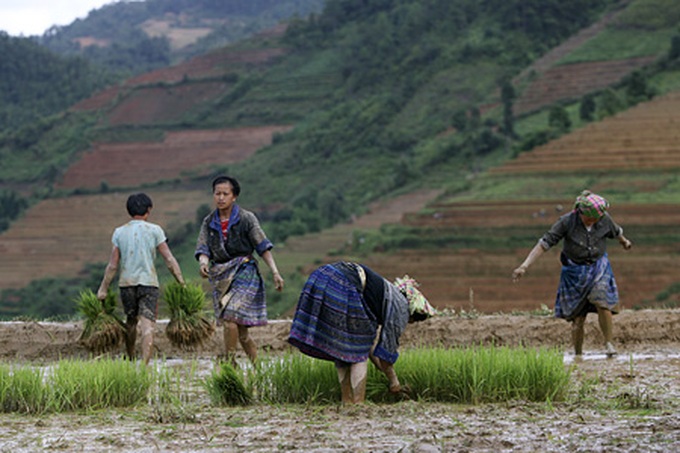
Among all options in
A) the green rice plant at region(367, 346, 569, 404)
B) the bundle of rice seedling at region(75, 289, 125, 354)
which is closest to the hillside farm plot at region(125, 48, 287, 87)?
the bundle of rice seedling at region(75, 289, 125, 354)

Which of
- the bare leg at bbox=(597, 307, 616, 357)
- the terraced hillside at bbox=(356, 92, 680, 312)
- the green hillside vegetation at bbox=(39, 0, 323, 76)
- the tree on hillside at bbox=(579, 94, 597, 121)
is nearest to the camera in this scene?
the bare leg at bbox=(597, 307, 616, 357)

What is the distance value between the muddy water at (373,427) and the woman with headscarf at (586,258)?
7.14 feet

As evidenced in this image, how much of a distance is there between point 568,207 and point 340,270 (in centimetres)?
3921

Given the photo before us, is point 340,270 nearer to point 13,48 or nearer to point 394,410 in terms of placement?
point 394,410

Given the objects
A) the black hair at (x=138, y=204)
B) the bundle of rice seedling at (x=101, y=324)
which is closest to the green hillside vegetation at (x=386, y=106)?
the bundle of rice seedling at (x=101, y=324)

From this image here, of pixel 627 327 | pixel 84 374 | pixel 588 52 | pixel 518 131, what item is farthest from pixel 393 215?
pixel 84 374

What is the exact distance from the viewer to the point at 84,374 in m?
6.67

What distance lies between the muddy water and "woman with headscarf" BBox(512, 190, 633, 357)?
218 centimetres

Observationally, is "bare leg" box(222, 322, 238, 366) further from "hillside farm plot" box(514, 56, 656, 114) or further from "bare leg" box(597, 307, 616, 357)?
"hillside farm plot" box(514, 56, 656, 114)

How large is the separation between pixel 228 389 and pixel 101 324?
9.31 feet

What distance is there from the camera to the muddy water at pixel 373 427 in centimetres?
529

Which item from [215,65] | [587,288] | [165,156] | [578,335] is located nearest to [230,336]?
[587,288]

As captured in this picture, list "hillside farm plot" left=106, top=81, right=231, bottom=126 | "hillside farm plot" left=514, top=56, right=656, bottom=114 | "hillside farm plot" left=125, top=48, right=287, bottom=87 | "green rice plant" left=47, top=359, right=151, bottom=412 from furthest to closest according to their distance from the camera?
"hillside farm plot" left=125, top=48, right=287, bottom=87
"hillside farm plot" left=106, top=81, right=231, bottom=126
"hillside farm plot" left=514, top=56, right=656, bottom=114
"green rice plant" left=47, top=359, right=151, bottom=412

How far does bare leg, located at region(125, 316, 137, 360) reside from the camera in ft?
30.1
